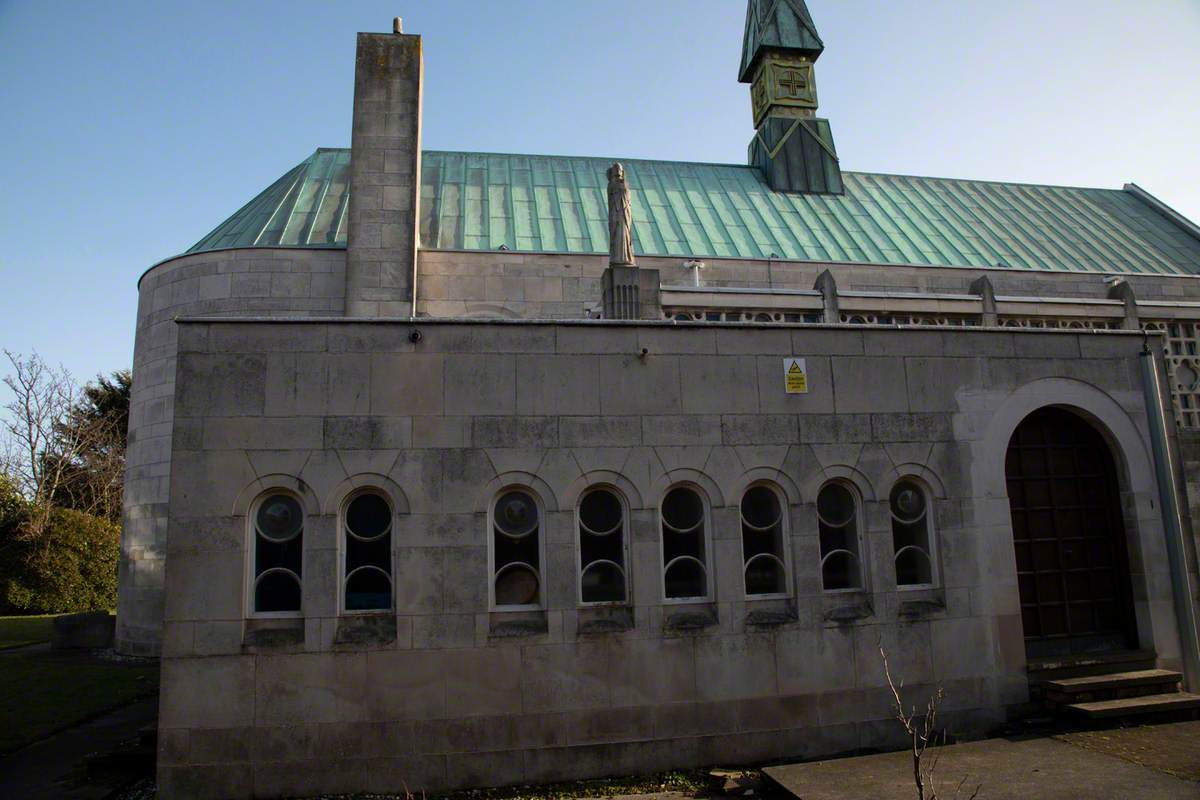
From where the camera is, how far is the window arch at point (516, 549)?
864 cm

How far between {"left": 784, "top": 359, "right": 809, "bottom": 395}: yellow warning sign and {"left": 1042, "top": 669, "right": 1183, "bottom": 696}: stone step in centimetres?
470

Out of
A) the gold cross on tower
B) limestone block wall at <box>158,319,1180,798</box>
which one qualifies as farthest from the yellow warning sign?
the gold cross on tower

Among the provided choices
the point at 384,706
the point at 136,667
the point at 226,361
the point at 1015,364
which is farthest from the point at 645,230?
the point at 136,667

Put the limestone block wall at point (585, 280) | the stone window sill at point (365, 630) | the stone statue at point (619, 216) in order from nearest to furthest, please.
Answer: the stone window sill at point (365, 630) → the stone statue at point (619, 216) → the limestone block wall at point (585, 280)

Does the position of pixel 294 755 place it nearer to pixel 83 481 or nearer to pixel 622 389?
pixel 622 389

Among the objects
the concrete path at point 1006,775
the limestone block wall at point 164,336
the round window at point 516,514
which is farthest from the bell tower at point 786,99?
the concrete path at point 1006,775

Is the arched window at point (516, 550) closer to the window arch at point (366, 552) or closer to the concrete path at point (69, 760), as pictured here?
the window arch at point (366, 552)

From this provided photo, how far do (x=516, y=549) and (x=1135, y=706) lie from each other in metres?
7.54

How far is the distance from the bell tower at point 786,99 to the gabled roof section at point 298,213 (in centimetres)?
1363

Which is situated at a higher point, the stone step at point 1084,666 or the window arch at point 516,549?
the window arch at point 516,549

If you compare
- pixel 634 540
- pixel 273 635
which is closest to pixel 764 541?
pixel 634 540

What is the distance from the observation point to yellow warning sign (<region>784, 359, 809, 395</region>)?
9.48 meters

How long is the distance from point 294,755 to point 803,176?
22.7 metres

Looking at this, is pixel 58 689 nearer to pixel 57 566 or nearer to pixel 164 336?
pixel 164 336
